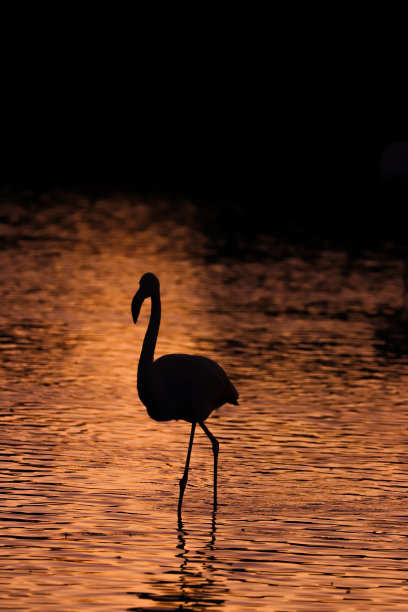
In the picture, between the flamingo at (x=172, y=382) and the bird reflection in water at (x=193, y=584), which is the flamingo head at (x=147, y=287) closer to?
the flamingo at (x=172, y=382)

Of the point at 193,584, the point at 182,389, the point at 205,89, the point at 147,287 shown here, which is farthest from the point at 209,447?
the point at 205,89

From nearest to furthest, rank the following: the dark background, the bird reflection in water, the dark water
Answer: the bird reflection in water
the dark water
the dark background

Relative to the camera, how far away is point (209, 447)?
12.0 meters

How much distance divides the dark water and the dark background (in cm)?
1847

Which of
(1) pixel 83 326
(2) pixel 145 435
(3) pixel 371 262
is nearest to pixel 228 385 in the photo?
(2) pixel 145 435

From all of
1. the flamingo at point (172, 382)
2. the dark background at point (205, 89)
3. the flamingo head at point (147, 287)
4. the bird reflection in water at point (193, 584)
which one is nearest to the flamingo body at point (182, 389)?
the flamingo at point (172, 382)

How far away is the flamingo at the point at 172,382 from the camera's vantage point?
10055 mm

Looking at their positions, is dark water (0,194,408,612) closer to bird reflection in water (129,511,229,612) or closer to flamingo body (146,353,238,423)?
bird reflection in water (129,511,229,612)

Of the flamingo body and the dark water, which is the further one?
the flamingo body

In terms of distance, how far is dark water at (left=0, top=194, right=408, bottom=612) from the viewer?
8.57 m

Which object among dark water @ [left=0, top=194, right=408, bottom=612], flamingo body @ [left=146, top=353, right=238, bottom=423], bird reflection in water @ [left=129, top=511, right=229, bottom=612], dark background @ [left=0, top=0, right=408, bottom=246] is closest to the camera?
bird reflection in water @ [left=129, top=511, right=229, bottom=612]

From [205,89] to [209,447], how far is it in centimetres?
3310

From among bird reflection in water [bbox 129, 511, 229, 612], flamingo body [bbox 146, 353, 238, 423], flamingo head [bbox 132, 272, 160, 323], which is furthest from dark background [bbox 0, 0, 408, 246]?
bird reflection in water [bbox 129, 511, 229, 612]

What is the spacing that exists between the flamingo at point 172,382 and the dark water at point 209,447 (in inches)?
20.4
